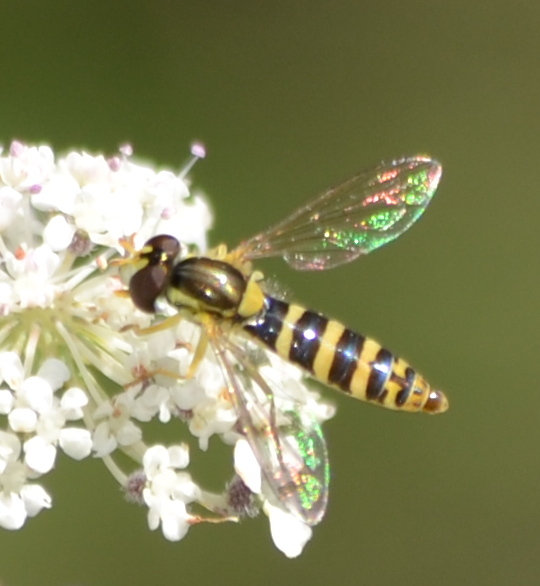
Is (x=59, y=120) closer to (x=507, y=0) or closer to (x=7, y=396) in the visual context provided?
(x=507, y=0)

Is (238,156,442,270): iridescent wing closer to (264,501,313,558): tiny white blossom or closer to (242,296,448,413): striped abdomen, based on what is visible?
(242,296,448,413): striped abdomen

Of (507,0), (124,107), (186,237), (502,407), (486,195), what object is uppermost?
(507,0)

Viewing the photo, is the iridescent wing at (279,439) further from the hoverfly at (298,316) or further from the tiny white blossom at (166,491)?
the tiny white blossom at (166,491)

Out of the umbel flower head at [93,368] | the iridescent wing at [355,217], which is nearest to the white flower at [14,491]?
the umbel flower head at [93,368]

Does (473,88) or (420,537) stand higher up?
(473,88)

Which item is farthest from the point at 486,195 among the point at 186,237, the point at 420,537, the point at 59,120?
the point at 186,237

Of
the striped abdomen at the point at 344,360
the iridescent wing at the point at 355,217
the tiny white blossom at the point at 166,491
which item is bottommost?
the tiny white blossom at the point at 166,491
